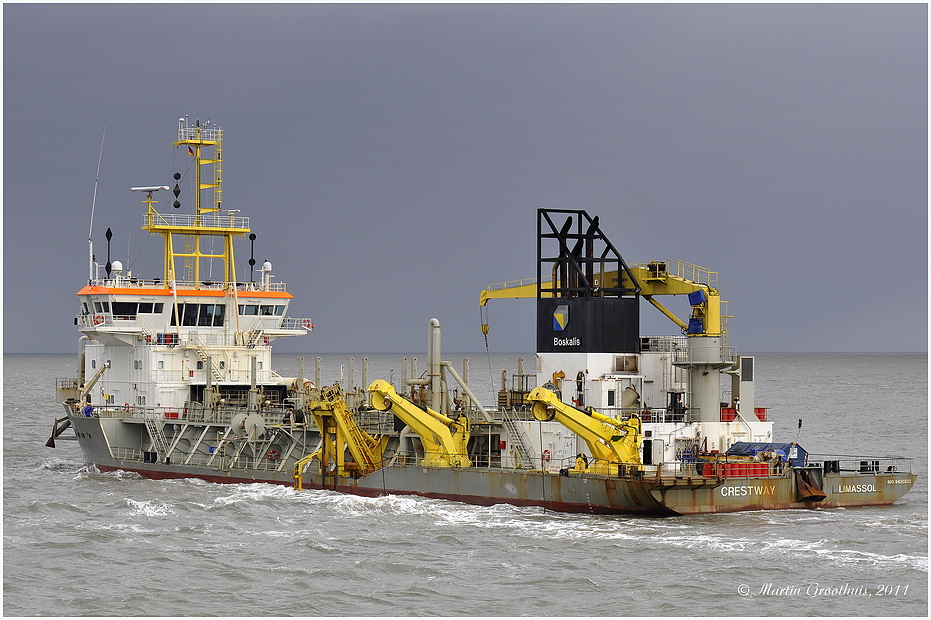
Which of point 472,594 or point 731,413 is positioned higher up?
point 731,413

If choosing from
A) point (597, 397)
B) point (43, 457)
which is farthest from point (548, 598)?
point (43, 457)

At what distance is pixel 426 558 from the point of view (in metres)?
31.3

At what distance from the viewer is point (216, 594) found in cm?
2789

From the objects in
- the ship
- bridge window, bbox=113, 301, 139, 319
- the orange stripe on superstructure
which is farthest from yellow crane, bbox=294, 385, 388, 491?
bridge window, bbox=113, 301, 139, 319

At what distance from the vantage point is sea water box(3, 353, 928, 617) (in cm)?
2716

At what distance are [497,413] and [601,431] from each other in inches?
242

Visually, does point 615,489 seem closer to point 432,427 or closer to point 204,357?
point 432,427

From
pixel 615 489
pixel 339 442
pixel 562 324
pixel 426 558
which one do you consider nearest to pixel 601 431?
pixel 615 489

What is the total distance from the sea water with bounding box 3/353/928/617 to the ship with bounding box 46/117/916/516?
0.89 metres

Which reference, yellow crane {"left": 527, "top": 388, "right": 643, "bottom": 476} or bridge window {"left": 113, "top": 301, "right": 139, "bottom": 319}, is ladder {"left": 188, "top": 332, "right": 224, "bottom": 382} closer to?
bridge window {"left": 113, "top": 301, "right": 139, "bottom": 319}

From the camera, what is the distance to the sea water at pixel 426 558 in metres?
27.2

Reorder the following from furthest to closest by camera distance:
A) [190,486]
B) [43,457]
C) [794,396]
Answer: [794,396]
[43,457]
[190,486]

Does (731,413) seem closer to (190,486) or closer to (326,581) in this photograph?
(326,581)

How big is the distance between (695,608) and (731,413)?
42.3 feet
